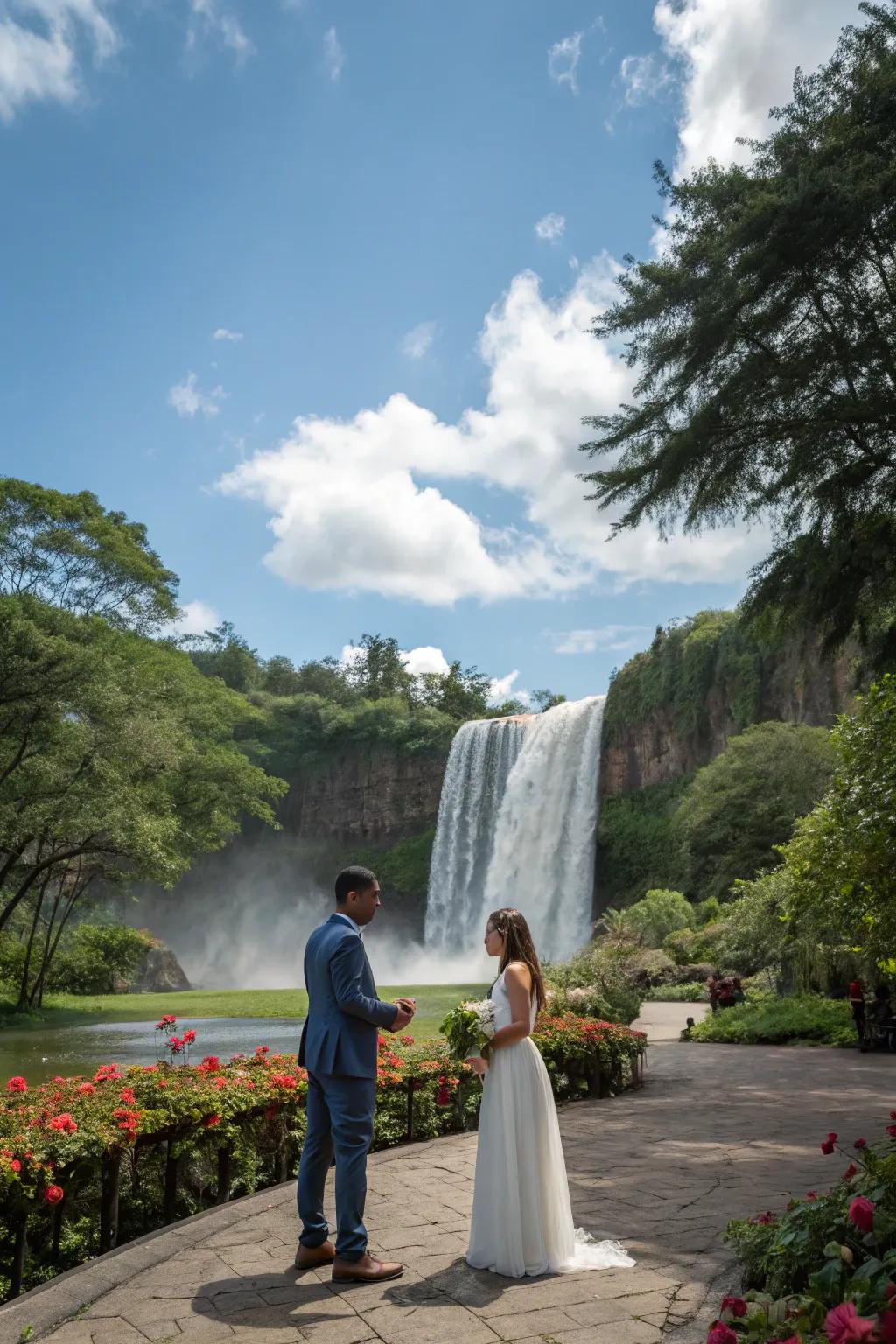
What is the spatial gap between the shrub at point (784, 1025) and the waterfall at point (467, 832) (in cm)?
2329

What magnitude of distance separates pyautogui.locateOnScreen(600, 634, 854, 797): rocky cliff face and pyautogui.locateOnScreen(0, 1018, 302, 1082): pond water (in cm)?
1798

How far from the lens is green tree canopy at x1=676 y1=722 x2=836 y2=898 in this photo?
25547 mm

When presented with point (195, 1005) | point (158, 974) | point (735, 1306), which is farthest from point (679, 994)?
point (158, 974)

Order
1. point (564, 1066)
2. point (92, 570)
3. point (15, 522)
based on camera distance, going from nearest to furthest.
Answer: point (564, 1066), point (15, 522), point (92, 570)

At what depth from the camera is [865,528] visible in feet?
30.9

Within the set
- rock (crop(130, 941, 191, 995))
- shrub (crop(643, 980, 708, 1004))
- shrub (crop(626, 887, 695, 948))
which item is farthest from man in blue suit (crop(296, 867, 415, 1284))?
rock (crop(130, 941, 191, 995))

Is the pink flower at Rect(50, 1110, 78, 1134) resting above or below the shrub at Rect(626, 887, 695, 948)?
below

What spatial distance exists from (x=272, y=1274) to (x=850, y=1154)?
405 cm

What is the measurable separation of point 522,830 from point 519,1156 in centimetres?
3356

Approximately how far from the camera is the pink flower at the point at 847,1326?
6.44ft

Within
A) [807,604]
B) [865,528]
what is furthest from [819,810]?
[865,528]

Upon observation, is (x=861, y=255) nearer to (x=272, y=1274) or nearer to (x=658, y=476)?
(x=658, y=476)

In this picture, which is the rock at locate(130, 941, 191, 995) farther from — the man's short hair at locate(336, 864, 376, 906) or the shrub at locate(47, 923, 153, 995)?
the man's short hair at locate(336, 864, 376, 906)

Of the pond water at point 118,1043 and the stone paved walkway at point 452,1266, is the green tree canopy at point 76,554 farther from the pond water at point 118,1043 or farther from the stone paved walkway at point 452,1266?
the stone paved walkway at point 452,1266
